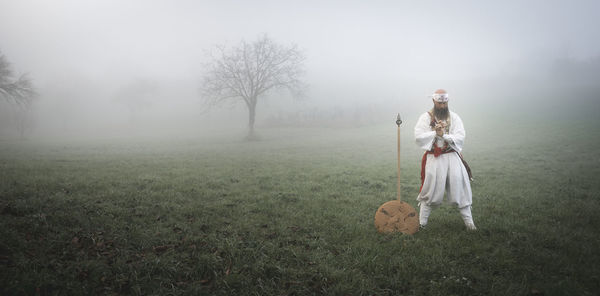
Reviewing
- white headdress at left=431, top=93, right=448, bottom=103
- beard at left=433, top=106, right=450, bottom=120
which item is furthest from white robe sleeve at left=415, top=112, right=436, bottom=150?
white headdress at left=431, top=93, right=448, bottom=103

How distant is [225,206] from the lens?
7652mm

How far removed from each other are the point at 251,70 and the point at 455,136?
1298 inches

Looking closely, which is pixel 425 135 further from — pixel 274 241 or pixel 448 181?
pixel 274 241

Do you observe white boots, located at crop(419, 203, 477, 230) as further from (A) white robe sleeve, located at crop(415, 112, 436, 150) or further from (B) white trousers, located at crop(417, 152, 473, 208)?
(A) white robe sleeve, located at crop(415, 112, 436, 150)

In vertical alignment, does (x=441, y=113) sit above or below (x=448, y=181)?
above

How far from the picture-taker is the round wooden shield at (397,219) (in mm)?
5902

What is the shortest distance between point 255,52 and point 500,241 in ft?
114

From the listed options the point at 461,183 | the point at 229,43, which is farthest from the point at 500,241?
the point at 229,43

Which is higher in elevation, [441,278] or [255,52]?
[255,52]

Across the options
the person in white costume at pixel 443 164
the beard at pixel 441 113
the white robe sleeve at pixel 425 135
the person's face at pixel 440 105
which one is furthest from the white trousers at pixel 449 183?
the person's face at pixel 440 105

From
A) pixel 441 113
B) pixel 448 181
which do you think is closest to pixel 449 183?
pixel 448 181

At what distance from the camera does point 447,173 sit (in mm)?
6145

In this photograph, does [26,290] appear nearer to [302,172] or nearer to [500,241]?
[500,241]

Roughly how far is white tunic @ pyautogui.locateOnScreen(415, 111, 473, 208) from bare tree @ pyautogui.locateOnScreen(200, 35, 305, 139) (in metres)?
30.9
